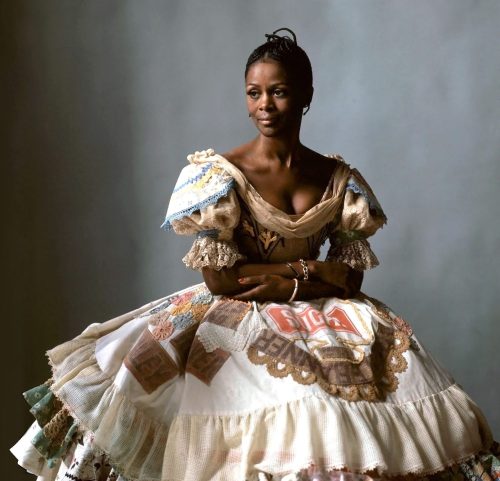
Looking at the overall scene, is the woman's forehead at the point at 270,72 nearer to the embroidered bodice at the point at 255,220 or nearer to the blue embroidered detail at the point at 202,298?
the embroidered bodice at the point at 255,220

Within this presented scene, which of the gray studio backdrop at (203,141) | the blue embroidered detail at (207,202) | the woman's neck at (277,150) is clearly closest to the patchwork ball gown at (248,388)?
the blue embroidered detail at (207,202)

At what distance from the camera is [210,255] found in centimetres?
211

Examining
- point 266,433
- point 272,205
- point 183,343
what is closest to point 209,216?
point 272,205

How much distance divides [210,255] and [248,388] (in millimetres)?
325

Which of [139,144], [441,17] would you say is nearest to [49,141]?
[139,144]

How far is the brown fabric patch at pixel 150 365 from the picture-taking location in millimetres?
1983

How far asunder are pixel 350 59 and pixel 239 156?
3.51ft

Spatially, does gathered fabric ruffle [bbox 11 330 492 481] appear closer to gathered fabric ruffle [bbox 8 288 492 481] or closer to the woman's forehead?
gathered fabric ruffle [bbox 8 288 492 481]

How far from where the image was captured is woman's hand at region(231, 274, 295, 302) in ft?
7.00

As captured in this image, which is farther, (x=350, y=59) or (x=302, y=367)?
(x=350, y=59)

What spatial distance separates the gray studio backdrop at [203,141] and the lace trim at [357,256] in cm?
95

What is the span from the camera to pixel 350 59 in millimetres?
3172

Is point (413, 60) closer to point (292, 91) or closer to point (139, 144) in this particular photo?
point (139, 144)

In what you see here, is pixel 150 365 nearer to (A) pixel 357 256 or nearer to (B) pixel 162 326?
(B) pixel 162 326
